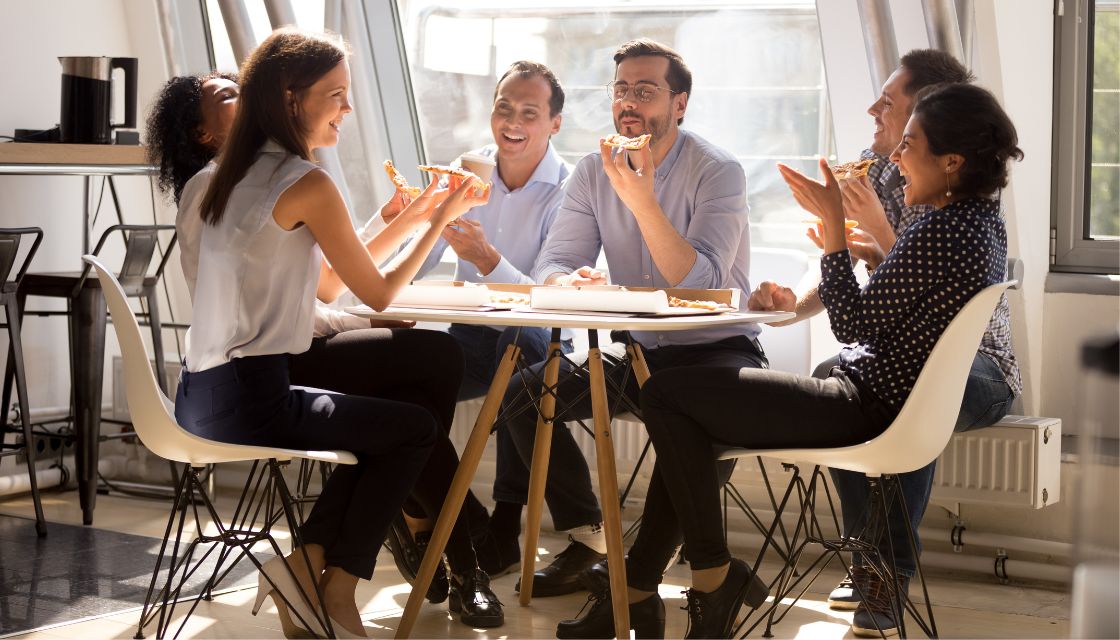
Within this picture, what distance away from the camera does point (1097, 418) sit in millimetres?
1348

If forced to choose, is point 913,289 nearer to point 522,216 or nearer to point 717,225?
point 717,225

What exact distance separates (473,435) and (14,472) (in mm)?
2279

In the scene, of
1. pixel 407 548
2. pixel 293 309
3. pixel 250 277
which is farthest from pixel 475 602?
pixel 250 277

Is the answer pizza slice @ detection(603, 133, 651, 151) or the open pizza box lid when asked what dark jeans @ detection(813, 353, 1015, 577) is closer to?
the open pizza box lid

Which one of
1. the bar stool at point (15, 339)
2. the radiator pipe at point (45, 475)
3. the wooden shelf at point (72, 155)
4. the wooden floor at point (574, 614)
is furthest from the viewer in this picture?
the radiator pipe at point (45, 475)

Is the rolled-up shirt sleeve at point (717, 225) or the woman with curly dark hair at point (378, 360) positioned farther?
the rolled-up shirt sleeve at point (717, 225)

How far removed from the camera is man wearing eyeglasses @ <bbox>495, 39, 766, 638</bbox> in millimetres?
3111

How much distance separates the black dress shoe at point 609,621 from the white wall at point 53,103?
242 cm

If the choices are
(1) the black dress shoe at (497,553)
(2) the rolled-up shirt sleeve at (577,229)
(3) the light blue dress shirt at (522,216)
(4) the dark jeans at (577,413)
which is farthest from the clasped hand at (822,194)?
(1) the black dress shoe at (497,553)

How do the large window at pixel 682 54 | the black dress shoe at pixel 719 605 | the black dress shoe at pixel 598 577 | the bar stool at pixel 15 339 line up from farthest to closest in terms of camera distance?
1. the large window at pixel 682 54
2. the bar stool at pixel 15 339
3. the black dress shoe at pixel 598 577
4. the black dress shoe at pixel 719 605

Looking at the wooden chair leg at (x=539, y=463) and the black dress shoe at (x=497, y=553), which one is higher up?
the wooden chair leg at (x=539, y=463)

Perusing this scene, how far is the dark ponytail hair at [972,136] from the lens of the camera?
2592 mm

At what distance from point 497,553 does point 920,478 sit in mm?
1113

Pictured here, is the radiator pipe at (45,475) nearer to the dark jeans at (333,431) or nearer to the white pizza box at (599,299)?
the dark jeans at (333,431)
